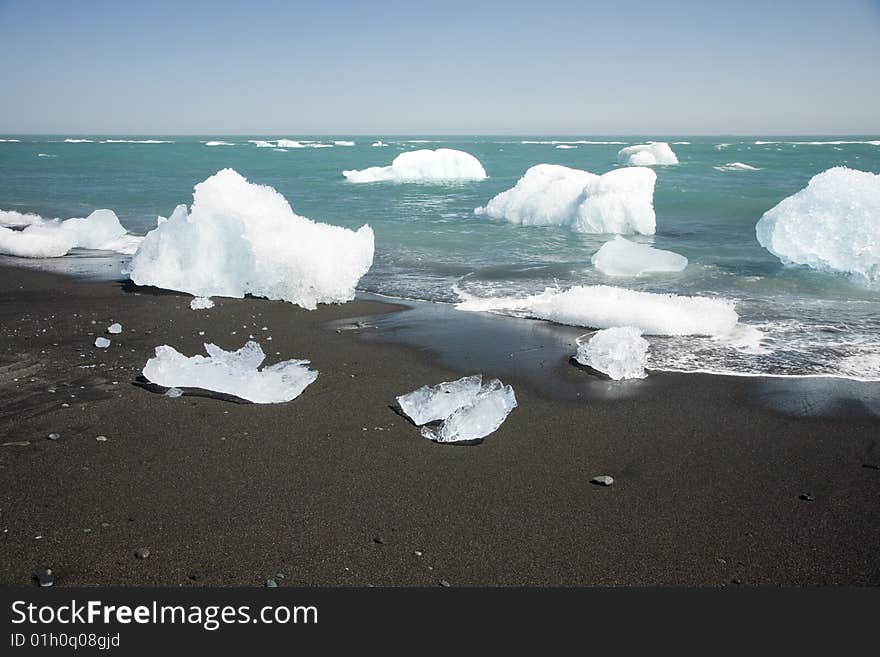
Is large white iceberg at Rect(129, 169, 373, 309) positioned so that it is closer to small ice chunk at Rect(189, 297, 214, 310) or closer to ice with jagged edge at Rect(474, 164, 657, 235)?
small ice chunk at Rect(189, 297, 214, 310)

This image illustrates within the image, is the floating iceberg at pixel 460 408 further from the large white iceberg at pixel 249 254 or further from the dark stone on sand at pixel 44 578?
the large white iceberg at pixel 249 254

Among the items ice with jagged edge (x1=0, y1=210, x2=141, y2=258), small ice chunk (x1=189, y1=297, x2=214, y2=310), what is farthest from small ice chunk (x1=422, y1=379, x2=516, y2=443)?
ice with jagged edge (x1=0, y1=210, x2=141, y2=258)

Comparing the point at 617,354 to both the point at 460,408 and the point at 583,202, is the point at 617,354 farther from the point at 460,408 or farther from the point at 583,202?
the point at 583,202

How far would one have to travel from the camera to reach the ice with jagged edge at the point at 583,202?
14906mm

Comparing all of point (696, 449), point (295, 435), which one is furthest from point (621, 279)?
point (295, 435)

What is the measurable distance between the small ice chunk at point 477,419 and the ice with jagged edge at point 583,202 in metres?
11.3

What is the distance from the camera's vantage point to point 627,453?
159 inches

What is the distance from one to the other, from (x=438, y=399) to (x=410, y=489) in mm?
1154

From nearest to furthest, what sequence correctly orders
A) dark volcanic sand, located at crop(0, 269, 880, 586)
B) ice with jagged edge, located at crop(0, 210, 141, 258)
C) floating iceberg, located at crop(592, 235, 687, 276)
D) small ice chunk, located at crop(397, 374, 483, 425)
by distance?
dark volcanic sand, located at crop(0, 269, 880, 586) → small ice chunk, located at crop(397, 374, 483, 425) → floating iceberg, located at crop(592, 235, 687, 276) → ice with jagged edge, located at crop(0, 210, 141, 258)

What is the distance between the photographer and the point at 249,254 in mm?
8094

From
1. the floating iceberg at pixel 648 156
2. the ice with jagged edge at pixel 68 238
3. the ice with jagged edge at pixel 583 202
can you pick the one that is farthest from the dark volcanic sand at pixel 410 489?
the floating iceberg at pixel 648 156

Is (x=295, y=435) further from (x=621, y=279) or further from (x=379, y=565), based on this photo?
(x=621, y=279)

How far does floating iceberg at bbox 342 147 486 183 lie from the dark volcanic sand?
30.0 m

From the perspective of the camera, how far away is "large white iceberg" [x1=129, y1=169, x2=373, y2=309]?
310 inches
